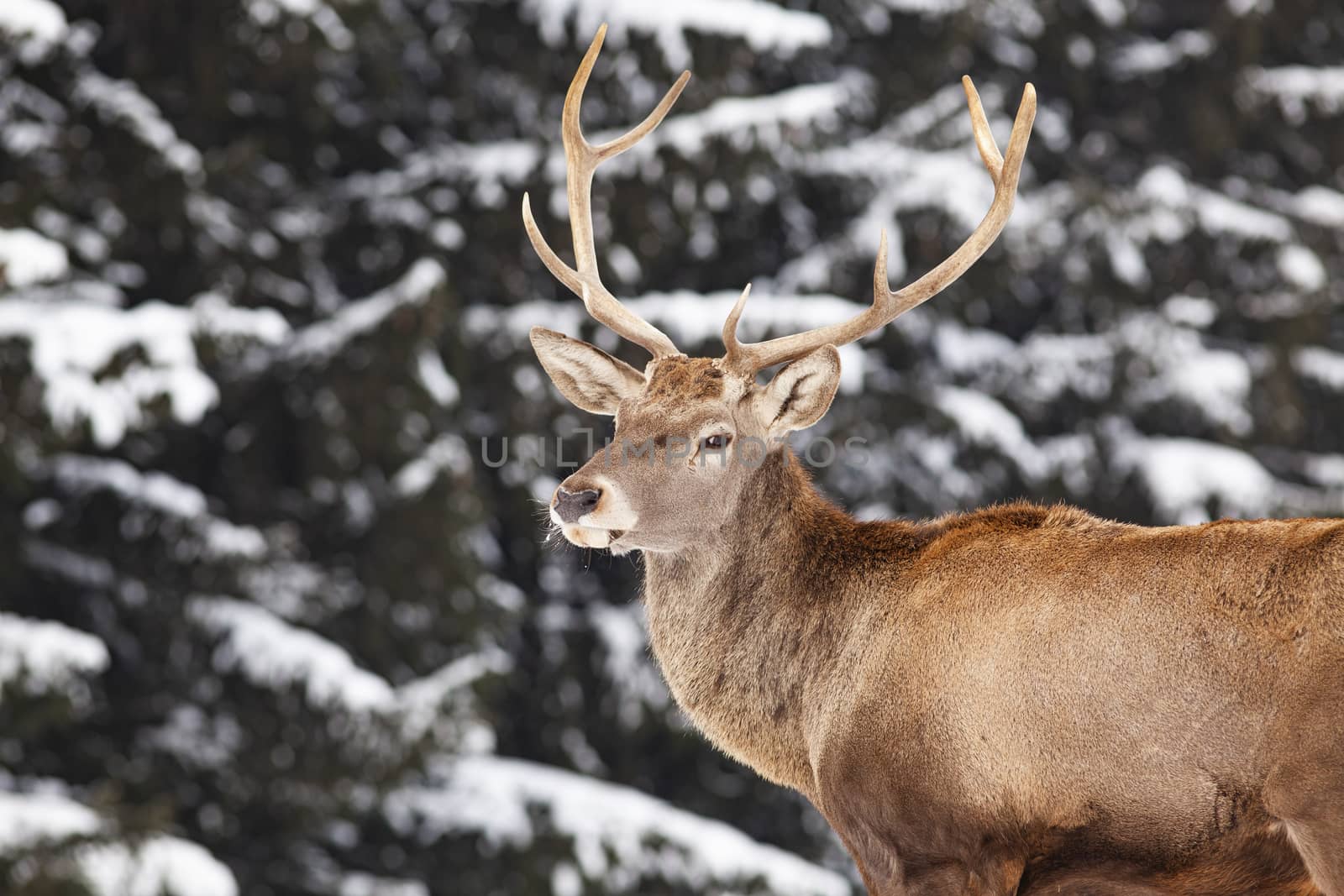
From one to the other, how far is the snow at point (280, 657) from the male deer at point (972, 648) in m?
7.40

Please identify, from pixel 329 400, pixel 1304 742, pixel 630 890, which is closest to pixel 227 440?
pixel 329 400

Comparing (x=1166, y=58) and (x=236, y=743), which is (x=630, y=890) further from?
(x=1166, y=58)

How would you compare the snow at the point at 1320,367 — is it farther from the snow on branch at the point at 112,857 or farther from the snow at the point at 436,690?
the snow on branch at the point at 112,857

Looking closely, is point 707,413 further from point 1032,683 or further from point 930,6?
point 930,6

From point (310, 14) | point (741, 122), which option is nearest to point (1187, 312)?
point (741, 122)

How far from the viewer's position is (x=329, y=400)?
48.4 ft

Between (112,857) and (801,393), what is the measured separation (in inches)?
285

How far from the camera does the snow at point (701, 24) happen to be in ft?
50.5

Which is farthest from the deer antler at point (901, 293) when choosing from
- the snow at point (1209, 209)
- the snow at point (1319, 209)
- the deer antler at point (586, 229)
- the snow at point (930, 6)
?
the snow at point (1319, 209)

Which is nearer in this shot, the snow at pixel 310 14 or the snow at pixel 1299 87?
the snow at pixel 310 14

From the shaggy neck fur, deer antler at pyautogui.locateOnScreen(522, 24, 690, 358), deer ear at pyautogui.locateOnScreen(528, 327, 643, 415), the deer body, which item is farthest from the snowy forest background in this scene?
the deer body

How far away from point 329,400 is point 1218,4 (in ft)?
40.0

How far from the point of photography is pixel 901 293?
6.13 meters

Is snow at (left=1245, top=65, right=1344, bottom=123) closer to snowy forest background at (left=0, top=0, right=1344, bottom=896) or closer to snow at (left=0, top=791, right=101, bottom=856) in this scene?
snowy forest background at (left=0, top=0, right=1344, bottom=896)
